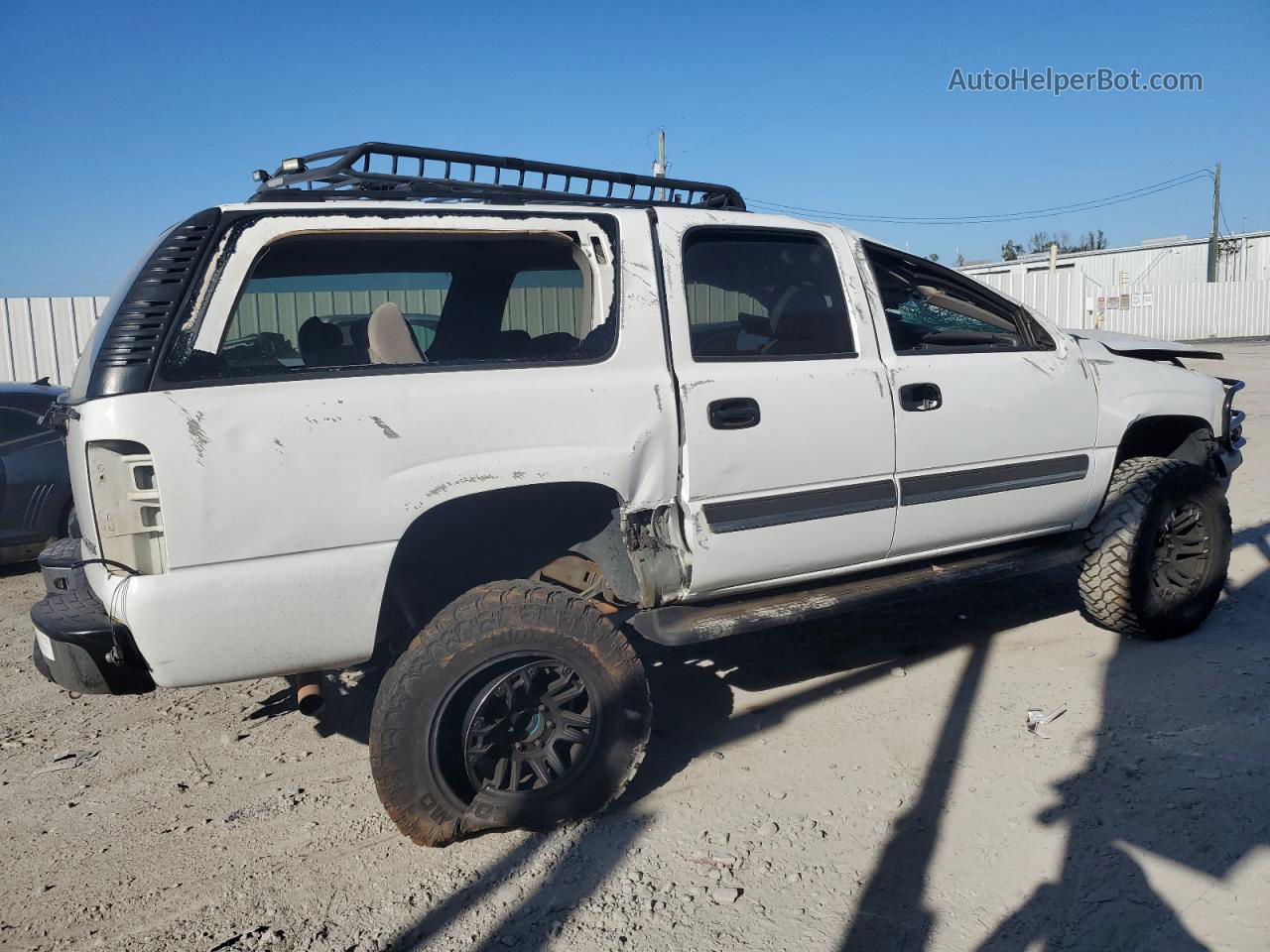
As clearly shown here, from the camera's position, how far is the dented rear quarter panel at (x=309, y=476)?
269cm

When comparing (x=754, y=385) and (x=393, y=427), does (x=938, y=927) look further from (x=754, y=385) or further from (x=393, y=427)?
(x=393, y=427)

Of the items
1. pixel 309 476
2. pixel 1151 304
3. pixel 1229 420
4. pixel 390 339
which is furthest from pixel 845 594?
pixel 1151 304

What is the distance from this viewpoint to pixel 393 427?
9.57 feet

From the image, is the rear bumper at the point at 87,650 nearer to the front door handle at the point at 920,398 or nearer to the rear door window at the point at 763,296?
the rear door window at the point at 763,296

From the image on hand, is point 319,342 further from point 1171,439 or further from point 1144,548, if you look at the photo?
point 1171,439

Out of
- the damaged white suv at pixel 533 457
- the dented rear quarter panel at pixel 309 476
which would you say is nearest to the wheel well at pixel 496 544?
the damaged white suv at pixel 533 457

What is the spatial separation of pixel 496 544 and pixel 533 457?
0.58 metres

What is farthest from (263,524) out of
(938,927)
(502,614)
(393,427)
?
(938,927)

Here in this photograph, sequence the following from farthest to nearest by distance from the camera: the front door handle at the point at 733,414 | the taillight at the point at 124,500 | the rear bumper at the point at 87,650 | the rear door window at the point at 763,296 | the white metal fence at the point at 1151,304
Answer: the white metal fence at the point at 1151,304 < the rear door window at the point at 763,296 < the front door handle at the point at 733,414 < the rear bumper at the point at 87,650 < the taillight at the point at 124,500

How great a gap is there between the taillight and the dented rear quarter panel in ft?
0.17

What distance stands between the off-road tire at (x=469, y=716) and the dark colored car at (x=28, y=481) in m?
4.99

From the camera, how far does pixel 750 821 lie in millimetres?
3291

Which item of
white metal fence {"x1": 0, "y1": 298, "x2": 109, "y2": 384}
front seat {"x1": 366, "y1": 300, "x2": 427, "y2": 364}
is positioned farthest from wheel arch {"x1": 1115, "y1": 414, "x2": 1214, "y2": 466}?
white metal fence {"x1": 0, "y1": 298, "x2": 109, "y2": 384}

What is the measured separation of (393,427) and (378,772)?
1037mm
